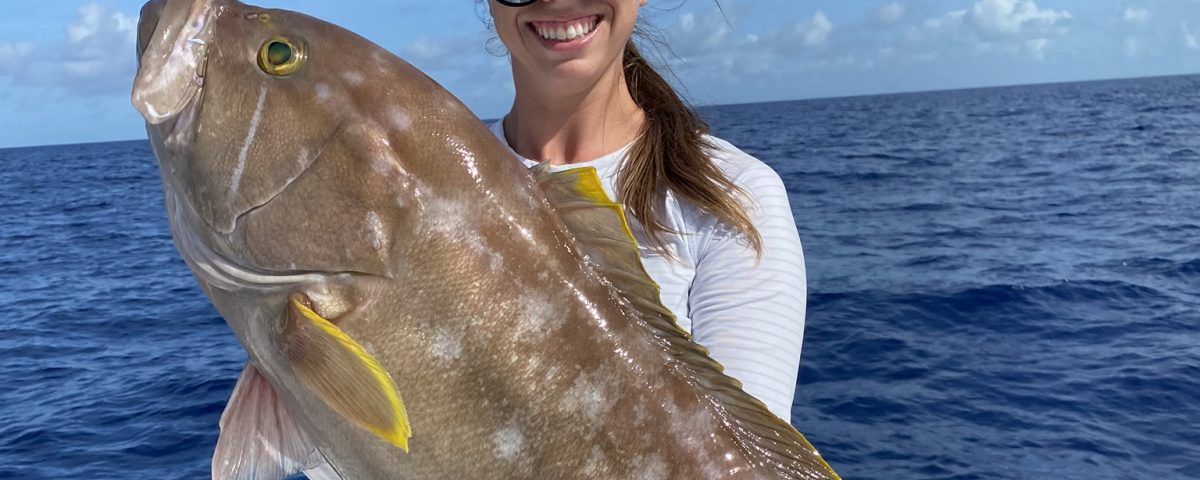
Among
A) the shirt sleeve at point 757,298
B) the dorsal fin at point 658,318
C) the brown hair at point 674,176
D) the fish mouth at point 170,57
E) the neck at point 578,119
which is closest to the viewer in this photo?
the fish mouth at point 170,57

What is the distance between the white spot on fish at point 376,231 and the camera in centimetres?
187

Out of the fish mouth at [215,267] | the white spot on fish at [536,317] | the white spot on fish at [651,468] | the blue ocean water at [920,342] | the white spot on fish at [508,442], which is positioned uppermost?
the fish mouth at [215,267]

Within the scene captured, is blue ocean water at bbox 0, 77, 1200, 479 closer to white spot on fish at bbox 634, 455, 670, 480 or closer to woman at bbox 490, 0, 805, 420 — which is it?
woman at bbox 490, 0, 805, 420

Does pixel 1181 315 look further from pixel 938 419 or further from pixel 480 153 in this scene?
pixel 480 153

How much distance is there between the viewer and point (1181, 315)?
12445 mm

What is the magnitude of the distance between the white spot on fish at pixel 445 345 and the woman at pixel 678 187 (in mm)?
876

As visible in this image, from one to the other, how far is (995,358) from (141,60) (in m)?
10.9

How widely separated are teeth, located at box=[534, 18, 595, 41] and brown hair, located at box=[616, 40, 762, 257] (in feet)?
1.39

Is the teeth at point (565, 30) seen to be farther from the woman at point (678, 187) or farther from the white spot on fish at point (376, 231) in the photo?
the white spot on fish at point (376, 231)

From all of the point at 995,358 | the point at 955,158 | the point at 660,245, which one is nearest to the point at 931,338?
the point at 995,358

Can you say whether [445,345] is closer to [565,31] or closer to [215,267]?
[215,267]

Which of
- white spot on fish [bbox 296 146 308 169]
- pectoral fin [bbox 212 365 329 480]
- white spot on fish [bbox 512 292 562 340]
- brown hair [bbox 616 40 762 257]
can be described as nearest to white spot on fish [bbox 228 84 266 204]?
white spot on fish [bbox 296 146 308 169]

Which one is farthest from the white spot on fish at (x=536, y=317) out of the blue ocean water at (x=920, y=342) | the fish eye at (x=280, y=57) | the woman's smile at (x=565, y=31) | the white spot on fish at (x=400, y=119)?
the blue ocean water at (x=920, y=342)

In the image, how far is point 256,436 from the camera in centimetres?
208
